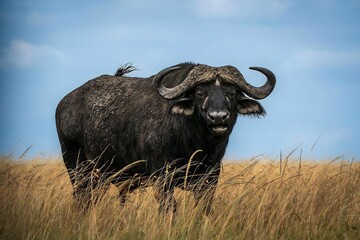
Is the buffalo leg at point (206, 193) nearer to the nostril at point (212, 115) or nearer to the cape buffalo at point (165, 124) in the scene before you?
the cape buffalo at point (165, 124)

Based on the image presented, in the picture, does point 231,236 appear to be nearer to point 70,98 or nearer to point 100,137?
point 100,137

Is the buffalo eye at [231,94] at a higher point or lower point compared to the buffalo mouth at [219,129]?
higher

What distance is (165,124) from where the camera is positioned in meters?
8.22

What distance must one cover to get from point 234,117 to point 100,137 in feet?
9.10

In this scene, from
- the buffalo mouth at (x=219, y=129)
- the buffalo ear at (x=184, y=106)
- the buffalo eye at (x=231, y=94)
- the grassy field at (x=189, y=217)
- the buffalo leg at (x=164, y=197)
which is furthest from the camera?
the buffalo ear at (x=184, y=106)

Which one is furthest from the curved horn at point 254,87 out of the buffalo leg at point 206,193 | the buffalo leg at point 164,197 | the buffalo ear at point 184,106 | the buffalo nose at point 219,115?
the buffalo leg at point 164,197

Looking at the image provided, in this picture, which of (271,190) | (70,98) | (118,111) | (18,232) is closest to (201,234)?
(271,190)

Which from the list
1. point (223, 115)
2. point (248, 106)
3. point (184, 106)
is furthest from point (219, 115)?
point (248, 106)

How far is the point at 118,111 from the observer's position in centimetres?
947

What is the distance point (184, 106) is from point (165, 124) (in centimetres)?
60

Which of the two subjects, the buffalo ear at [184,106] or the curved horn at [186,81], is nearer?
the curved horn at [186,81]

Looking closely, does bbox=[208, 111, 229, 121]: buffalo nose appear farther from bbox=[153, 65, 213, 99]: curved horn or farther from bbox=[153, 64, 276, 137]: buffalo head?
bbox=[153, 65, 213, 99]: curved horn

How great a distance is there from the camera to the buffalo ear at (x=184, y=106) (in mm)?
7703

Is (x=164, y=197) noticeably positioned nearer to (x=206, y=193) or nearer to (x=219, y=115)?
(x=206, y=193)
